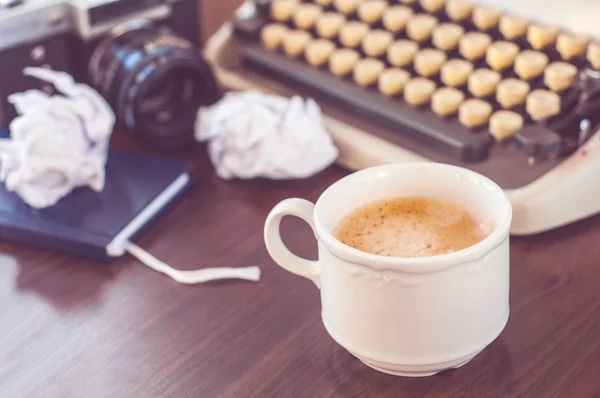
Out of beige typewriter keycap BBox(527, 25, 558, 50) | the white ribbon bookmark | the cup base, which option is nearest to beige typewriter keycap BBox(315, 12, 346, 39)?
beige typewriter keycap BBox(527, 25, 558, 50)

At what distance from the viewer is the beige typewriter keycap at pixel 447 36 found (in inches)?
29.9

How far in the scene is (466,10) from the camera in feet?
2.52

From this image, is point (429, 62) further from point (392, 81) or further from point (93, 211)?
point (93, 211)

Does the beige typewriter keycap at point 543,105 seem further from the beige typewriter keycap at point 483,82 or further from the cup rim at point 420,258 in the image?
the cup rim at point 420,258

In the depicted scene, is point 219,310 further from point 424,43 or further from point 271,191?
point 424,43

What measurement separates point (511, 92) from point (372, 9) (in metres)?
0.19

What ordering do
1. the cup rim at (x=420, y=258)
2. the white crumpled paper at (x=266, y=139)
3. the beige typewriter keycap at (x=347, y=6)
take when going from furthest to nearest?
the beige typewriter keycap at (x=347, y=6) < the white crumpled paper at (x=266, y=139) < the cup rim at (x=420, y=258)

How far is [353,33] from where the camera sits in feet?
2.67

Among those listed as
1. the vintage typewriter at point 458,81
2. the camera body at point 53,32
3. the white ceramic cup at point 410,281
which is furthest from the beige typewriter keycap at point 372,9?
the white ceramic cup at point 410,281

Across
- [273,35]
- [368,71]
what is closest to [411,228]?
[368,71]

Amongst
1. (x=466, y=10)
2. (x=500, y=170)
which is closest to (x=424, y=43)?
(x=466, y=10)

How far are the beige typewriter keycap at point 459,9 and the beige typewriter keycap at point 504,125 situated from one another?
0.43 ft

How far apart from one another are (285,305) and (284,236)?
0.30ft

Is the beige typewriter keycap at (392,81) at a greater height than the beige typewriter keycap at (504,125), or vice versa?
the beige typewriter keycap at (504,125)
